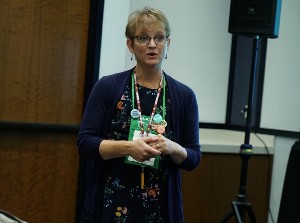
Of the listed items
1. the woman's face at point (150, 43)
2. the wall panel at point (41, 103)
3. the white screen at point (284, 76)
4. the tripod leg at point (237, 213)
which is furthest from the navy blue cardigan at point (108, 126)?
the white screen at point (284, 76)

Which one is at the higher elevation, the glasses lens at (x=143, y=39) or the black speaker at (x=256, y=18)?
the black speaker at (x=256, y=18)

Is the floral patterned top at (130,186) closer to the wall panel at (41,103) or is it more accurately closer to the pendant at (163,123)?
the pendant at (163,123)

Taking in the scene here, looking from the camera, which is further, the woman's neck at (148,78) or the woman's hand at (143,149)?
the woman's neck at (148,78)

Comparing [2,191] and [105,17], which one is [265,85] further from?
[2,191]

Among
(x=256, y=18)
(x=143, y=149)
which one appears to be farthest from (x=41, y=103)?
(x=256, y=18)

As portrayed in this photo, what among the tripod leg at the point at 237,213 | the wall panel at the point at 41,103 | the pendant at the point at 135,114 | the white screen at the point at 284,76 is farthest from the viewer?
the white screen at the point at 284,76

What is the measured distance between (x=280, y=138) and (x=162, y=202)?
7.55ft

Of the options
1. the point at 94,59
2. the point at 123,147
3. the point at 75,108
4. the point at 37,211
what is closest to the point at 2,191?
the point at 37,211

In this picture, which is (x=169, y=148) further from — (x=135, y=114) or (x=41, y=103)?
(x=41, y=103)

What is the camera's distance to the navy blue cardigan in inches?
67.9

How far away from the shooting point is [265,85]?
398 centimetres

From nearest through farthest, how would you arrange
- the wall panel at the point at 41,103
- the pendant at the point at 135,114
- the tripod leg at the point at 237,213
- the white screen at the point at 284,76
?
the pendant at the point at 135,114 → the wall panel at the point at 41,103 → the tripod leg at the point at 237,213 → the white screen at the point at 284,76

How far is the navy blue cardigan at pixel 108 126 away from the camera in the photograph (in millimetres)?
1726

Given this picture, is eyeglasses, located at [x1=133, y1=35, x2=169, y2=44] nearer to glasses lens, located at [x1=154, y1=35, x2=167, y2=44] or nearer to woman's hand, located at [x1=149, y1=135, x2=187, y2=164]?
glasses lens, located at [x1=154, y1=35, x2=167, y2=44]
